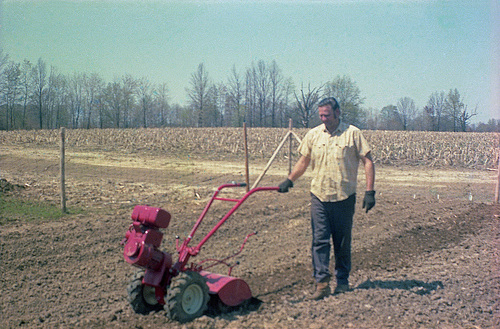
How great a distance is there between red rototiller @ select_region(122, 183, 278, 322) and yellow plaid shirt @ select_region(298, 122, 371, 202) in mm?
1176

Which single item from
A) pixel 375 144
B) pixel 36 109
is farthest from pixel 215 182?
pixel 36 109

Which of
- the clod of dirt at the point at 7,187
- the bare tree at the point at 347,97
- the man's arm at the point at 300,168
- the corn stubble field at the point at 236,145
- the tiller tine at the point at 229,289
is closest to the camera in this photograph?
the tiller tine at the point at 229,289

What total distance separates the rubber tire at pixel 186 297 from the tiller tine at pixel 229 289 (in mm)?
A: 146

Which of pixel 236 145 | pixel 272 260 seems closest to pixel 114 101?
pixel 236 145

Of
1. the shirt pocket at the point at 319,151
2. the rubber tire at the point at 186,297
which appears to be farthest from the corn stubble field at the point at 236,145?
the rubber tire at the point at 186,297

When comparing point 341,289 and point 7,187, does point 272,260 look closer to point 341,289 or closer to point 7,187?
point 341,289

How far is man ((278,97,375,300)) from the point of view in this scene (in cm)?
455

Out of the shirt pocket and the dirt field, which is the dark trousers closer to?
the dirt field

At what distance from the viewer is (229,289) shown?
4.08 m

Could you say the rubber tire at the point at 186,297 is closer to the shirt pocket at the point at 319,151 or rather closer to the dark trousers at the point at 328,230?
the dark trousers at the point at 328,230

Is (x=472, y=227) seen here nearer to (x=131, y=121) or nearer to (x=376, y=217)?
(x=376, y=217)

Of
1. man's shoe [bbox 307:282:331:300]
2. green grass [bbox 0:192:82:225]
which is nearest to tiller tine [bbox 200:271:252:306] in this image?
man's shoe [bbox 307:282:331:300]

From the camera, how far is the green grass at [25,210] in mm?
8352

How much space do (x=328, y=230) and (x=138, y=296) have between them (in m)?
2.10
